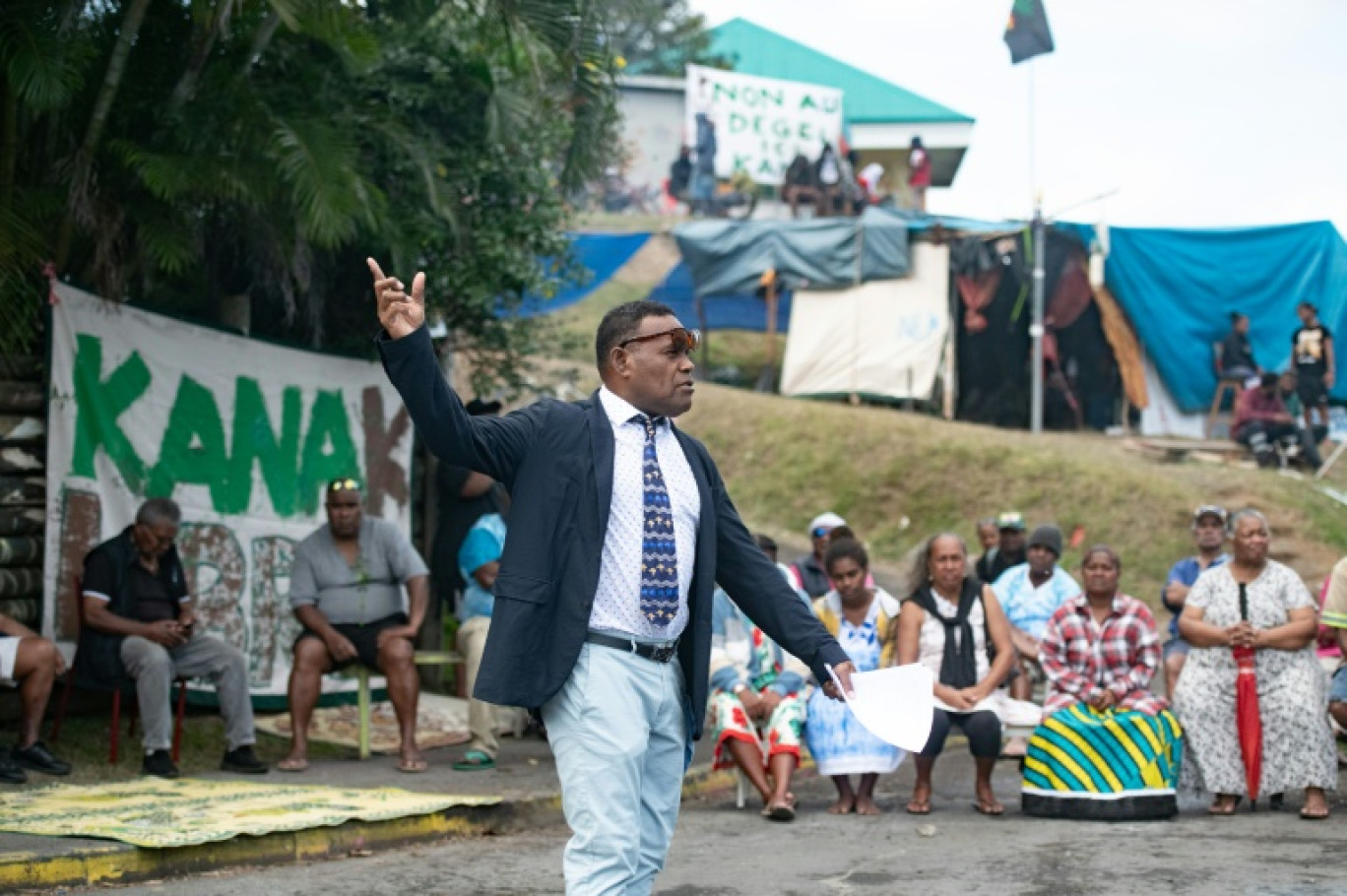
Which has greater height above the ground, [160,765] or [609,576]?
[609,576]

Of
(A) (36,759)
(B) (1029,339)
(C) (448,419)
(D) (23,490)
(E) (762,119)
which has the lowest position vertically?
(A) (36,759)

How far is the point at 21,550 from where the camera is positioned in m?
10.4

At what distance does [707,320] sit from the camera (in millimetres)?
26438

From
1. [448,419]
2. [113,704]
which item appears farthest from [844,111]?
[448,419]

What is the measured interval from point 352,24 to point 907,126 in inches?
1046

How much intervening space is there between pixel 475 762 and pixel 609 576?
6184mm

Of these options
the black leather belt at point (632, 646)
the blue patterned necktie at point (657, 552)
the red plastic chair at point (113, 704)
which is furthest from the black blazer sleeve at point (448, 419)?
the red plastic chair at point (113, 704)

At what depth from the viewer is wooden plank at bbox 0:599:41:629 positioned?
1027 cm

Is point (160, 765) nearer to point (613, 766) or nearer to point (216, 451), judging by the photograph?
point (216, 451)

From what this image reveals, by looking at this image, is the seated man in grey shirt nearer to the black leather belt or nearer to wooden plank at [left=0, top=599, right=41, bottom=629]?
wooden plank at [left=0, top=599, right=41, bottom=629]

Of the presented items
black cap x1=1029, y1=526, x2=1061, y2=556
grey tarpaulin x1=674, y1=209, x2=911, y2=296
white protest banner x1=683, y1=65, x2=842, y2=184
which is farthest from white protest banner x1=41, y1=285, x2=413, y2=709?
white protest banner x1=683, y1=65, x2=842, y2=184

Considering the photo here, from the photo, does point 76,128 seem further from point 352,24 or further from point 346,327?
point 346,327

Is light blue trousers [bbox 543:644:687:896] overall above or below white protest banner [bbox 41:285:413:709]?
below

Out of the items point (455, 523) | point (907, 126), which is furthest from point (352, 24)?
point (907, 126)
